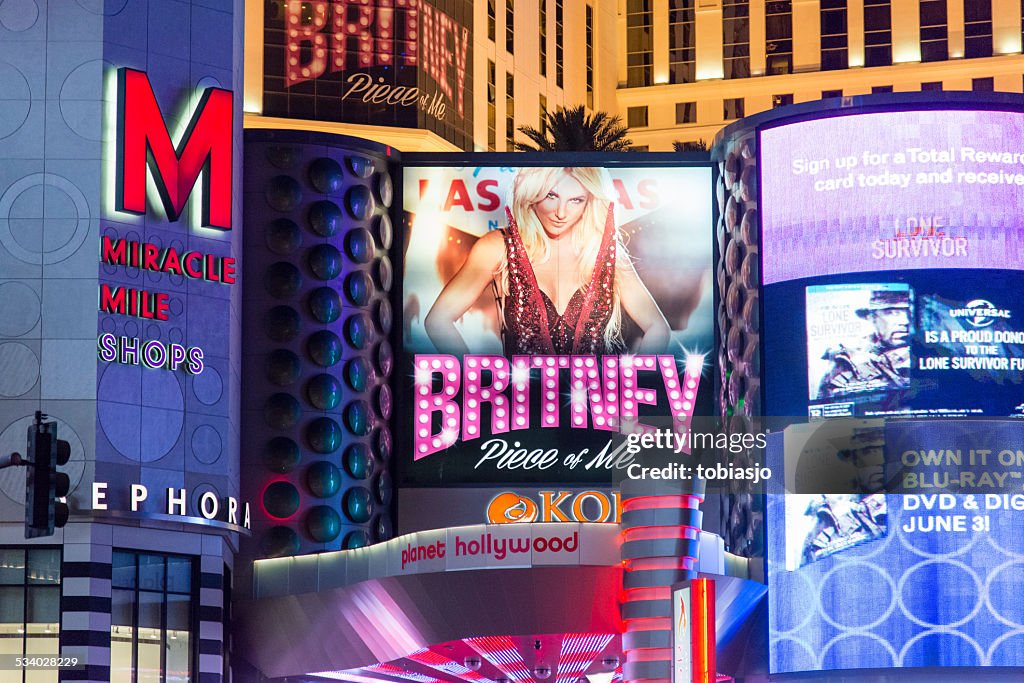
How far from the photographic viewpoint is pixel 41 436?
35.1m

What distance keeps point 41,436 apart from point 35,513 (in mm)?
1262

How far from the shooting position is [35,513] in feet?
114
